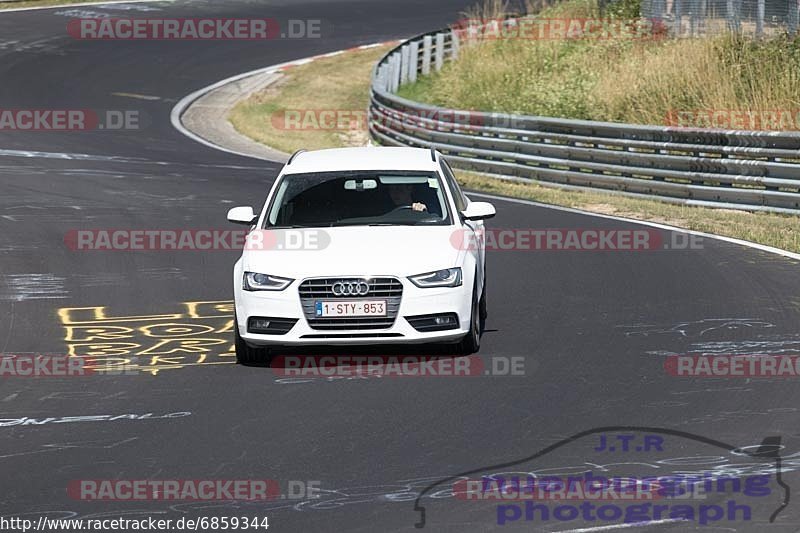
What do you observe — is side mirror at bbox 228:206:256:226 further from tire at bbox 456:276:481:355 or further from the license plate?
tire at bbox 456:276:481:355

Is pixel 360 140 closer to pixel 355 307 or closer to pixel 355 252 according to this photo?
pixel 355 252

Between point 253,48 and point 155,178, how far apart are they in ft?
77.6

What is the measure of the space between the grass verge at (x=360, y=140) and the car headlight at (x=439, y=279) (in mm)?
6991

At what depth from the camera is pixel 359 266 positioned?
10781 mm

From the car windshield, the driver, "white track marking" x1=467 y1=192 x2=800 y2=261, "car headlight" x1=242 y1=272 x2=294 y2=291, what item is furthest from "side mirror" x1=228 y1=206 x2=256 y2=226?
"white track marking" x1=467 y1=192 x2=800 y2=261

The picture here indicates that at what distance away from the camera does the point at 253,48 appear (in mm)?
47812

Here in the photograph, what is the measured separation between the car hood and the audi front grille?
0.06 metres

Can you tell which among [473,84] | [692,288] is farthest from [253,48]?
[692,288]

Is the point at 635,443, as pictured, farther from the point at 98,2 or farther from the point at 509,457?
the point at 98,2

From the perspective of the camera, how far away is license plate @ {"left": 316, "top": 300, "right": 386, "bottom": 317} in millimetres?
10719

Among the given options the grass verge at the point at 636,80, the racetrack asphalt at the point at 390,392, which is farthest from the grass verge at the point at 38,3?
the racetrack asphalt at the point at 390,392

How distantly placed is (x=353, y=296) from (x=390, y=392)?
1.04 metres

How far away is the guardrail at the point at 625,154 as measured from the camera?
2005 centimetres

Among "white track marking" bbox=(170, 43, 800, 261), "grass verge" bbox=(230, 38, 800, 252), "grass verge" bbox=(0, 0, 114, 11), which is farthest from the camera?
"grass verge" bbox=(0, 0, 114, 11)
